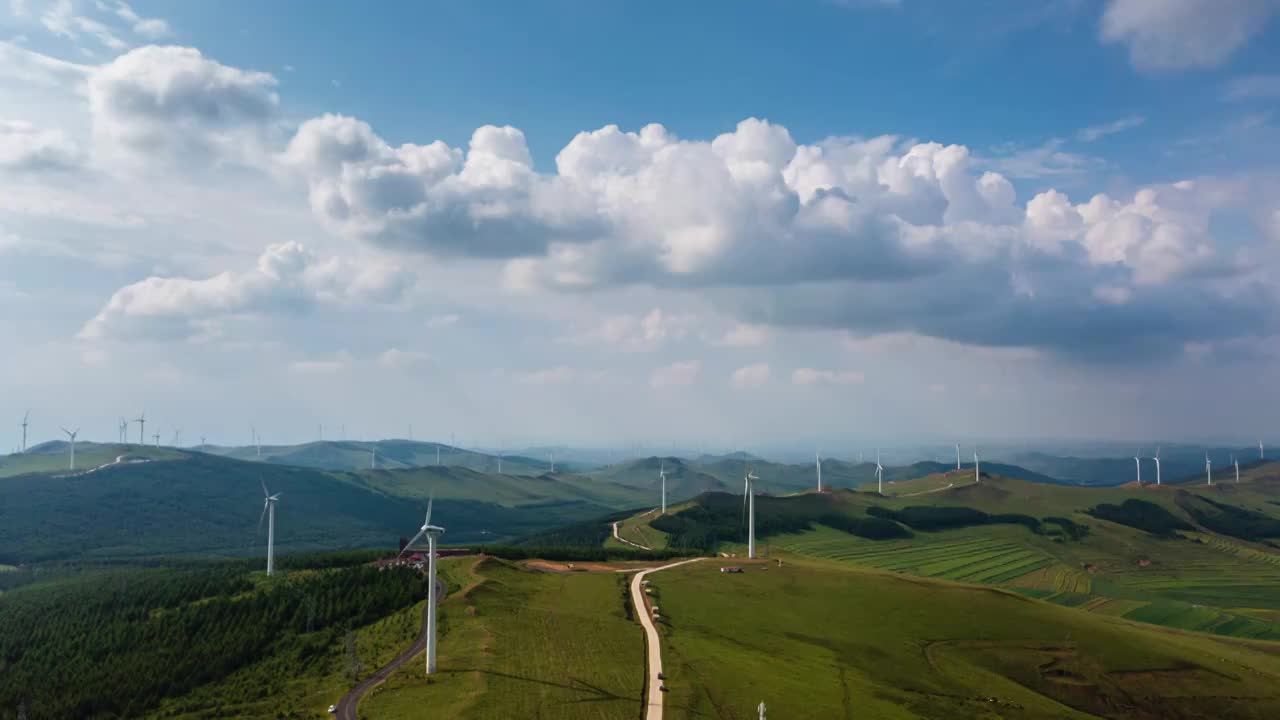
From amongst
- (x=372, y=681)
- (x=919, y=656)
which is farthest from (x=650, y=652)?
(x=919, y=656)

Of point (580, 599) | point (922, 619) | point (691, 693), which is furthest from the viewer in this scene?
point (922, 619)

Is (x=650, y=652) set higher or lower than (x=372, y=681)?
lower

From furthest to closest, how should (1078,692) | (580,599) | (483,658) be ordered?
(580,599) < (1078,692) < (483,658)

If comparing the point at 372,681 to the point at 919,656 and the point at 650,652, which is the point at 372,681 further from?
the point at 919,656

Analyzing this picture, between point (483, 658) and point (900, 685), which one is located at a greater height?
point (483, 658)

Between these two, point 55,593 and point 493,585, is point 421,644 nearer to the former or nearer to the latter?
point 493,585

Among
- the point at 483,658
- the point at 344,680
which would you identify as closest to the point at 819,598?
the point at 483,658

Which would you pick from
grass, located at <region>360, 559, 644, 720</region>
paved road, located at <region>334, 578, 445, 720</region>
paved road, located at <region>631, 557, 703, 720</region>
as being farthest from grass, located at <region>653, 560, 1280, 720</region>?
paved road, located at <region>334, 578, 445, 720</region>
